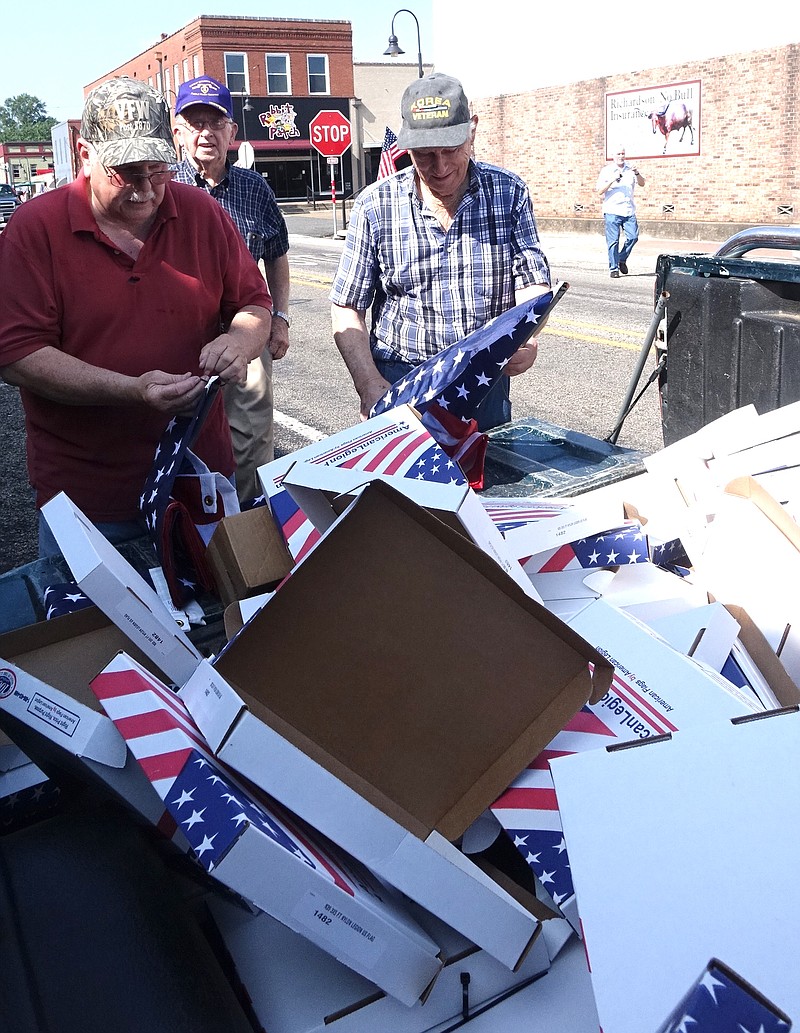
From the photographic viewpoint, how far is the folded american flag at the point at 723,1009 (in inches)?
39.8

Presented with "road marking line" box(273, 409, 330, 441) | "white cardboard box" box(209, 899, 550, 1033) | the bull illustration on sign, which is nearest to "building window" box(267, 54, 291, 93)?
the bull illustration on sign

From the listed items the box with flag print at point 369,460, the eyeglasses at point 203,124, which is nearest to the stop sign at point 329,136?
the eyeglasses at point 203,124

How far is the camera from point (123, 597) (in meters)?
1.84

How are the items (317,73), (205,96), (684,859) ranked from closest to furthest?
1. (684,859)
2. (205,96)
3. (317,73)

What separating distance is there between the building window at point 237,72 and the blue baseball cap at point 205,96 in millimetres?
45966

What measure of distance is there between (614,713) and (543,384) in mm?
6663

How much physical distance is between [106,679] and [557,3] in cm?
2532

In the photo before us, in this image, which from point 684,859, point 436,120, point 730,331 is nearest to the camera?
point 684,859

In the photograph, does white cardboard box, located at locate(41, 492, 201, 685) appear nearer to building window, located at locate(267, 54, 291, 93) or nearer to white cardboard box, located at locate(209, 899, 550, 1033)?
white cardboard box, located at locate(209, 899, 550, 1033)

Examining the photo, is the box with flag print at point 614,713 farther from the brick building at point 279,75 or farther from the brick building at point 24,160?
the brick building at point 24,160

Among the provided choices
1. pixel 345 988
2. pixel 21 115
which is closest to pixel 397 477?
pixel 345 988

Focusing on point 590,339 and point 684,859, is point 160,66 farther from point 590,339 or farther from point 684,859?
point 684,859

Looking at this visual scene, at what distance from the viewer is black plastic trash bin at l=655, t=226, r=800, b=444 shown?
10.4 feet

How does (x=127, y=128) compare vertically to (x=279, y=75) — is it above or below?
below
